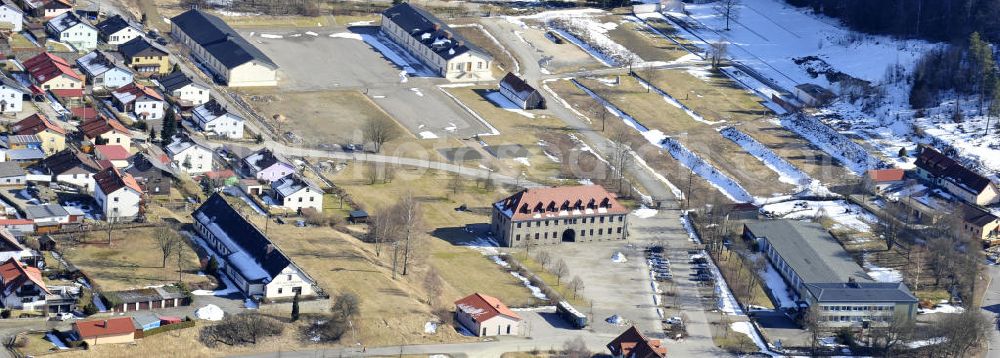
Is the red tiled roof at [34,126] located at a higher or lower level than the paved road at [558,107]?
higher

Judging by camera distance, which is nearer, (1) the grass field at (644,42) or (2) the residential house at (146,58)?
(2) the residential house at (146,58)

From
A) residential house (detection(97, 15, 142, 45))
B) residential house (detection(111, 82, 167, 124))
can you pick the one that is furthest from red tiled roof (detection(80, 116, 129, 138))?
residential house (detection(97, 15, 142, 45))

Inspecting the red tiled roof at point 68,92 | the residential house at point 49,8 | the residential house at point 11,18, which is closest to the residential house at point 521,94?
the red tiled roof at point 68,92

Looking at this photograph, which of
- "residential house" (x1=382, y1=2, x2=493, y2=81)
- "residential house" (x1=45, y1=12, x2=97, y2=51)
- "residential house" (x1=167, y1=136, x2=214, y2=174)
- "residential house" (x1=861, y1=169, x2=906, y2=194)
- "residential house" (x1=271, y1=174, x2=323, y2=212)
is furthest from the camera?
"residential house" (x1=382, y1=2, x2=493, y2=81)

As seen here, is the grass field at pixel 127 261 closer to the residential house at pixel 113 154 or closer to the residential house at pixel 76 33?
the residential house at pixel 113 154

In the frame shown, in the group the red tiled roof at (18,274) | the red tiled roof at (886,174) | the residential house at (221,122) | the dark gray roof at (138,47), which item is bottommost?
the red tiled roof at (886,174)

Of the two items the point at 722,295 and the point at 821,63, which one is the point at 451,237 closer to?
the point at 722,295

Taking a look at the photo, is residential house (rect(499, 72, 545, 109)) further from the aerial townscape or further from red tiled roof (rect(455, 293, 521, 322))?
red tiled roof (rect(455, 293, 521, 322))
